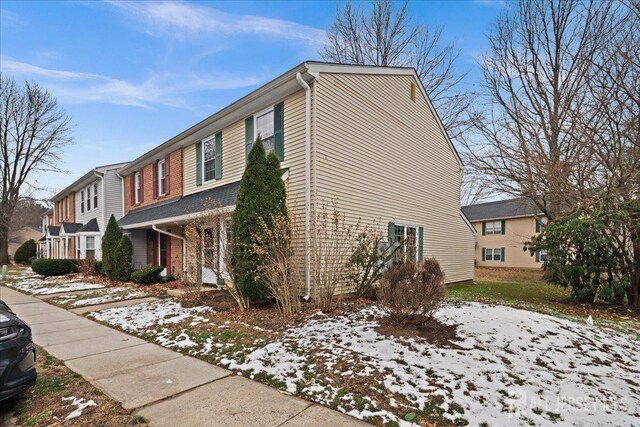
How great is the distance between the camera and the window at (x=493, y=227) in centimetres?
2859

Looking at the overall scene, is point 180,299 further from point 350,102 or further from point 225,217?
point 350,102

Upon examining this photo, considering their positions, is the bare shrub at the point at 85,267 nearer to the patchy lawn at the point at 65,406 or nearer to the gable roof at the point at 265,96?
the gable roof at the point at 265,96

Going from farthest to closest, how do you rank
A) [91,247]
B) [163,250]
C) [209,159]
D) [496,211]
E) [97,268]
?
[496,211]
[91,247]
[97,268]
[163,250]
[209,159]

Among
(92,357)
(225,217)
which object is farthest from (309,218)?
(92,357)

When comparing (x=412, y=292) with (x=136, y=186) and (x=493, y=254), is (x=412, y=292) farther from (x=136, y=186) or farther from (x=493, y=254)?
(x=493, y=254)

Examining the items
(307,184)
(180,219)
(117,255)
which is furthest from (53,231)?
(307,184)

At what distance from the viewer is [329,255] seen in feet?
24.4

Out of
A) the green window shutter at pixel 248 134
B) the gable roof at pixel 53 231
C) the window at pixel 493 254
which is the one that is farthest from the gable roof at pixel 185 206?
the window at pixel 493 254

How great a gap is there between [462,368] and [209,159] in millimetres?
10233

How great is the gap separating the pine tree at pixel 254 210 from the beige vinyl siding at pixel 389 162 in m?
1.19

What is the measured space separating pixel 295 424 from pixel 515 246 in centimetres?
2806

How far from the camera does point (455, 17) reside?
13727mm

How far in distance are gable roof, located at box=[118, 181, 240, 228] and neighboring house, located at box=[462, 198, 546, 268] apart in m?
23.4

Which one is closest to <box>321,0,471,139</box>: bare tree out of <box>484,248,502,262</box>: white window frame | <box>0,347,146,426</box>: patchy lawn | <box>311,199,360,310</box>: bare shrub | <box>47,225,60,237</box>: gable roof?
<box>484,248,502,262</box>: white window frame
